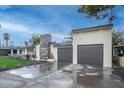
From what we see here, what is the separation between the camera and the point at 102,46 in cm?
1230

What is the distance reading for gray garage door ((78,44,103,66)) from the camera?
12347mm

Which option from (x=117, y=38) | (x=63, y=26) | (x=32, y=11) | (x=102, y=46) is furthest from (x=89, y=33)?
(x=117, y=38)

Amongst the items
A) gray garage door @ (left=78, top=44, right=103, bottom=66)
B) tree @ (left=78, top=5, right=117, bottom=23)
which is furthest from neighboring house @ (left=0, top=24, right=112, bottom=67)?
tree @ (left=78, top=5, right=117, bottom=23)

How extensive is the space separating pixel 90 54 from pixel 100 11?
4.65m

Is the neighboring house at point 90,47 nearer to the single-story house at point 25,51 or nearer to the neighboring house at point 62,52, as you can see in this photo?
the neighboring house at point 62,52

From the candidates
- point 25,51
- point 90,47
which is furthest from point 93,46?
point 25,51

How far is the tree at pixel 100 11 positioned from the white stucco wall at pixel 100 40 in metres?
2.35

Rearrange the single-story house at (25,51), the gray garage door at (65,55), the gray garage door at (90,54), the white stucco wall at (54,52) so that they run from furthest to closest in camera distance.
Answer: the single-story house at (25,51) → the white stucco wall at (54,52) → the gray garage door at (65,55) → the gray garage door at (90,54)

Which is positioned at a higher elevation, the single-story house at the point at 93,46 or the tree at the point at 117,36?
the tree at the point at 117,36

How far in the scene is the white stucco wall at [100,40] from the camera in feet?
39.1

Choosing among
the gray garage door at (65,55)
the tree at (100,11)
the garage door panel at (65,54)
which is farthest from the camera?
the garage door panel at (65,54)

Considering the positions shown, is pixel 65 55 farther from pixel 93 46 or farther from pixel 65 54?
pixel 93 46

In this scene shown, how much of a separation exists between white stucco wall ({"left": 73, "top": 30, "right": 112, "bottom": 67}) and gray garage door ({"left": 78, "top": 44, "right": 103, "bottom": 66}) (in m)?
0.34

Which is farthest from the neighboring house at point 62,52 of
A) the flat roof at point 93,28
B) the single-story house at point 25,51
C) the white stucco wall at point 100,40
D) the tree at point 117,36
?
the tree at point 117,36
